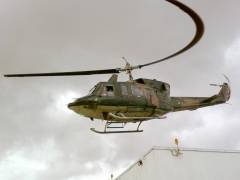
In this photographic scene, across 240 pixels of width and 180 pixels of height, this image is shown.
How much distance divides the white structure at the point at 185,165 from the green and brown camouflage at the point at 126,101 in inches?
381

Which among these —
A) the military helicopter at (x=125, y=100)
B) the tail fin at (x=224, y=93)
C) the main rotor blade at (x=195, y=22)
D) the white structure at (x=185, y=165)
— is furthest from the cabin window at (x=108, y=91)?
the white structure at (x=185, y=165)

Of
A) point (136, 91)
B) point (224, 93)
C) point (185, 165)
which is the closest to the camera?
point (136, 91)

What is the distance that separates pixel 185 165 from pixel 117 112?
13658 millimetres

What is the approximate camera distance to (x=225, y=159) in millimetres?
32750

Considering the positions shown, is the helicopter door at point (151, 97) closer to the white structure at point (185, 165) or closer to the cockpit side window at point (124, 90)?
the cockpit side window at point (124, 90)

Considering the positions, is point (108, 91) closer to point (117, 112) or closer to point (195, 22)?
point (117, 112)

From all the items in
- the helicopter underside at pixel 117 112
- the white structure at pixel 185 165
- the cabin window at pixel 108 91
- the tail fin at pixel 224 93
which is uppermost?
the tail fin at pixel 224 93

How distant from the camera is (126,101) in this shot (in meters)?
18.7

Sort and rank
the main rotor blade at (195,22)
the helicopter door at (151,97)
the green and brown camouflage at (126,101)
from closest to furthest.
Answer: the main rotor blade at (195,22) < the green and brown camouflage at (126,101) < the helicopter door at (151,97)

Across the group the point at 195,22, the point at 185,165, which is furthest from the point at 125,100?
the point at 185,165

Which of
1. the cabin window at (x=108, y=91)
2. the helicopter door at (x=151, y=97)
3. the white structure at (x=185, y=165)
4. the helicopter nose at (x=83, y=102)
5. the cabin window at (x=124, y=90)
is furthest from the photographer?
the white structure at (x=185, y=165)

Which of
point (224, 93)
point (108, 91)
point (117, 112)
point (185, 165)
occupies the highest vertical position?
point (224, 93)

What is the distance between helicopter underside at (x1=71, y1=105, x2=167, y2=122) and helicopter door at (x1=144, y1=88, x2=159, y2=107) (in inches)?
10.7

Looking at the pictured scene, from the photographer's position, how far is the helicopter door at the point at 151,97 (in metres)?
19.4
